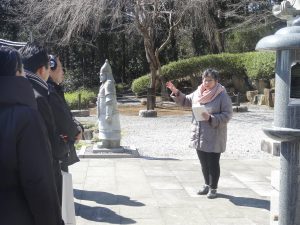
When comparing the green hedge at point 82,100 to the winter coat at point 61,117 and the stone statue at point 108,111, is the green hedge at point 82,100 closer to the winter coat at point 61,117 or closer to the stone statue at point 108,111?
the stone statue at point 108,111

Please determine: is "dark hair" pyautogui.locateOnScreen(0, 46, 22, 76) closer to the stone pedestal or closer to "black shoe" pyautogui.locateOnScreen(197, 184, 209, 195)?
the stone pedestal

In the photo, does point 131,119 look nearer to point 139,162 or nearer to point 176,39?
point 139,162

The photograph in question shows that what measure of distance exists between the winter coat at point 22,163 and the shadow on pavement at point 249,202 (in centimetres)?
406

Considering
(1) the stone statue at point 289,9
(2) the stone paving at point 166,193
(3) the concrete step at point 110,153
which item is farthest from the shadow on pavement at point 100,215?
(3) the concrete step at point 110,153

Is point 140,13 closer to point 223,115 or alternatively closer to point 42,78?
point 223,115

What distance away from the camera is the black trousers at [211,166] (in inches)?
233

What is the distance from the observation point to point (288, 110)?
13.6ft

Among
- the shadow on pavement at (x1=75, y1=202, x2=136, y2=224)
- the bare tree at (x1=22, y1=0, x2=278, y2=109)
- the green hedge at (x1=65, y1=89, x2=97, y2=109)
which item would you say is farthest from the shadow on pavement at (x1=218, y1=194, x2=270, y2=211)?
the green hedge at (x1=65, y1=89, x2=97, y2=109)

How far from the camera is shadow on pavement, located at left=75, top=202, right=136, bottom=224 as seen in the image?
17.2 feet

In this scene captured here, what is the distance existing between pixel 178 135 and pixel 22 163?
33.2ft

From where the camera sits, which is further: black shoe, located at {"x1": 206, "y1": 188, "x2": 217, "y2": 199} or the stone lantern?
black shoe, located at {"x1": 206, "y1": 188, "x2": 217, "y2": 199}

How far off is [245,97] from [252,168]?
46.0 feet

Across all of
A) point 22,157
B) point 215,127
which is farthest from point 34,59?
point 215,127

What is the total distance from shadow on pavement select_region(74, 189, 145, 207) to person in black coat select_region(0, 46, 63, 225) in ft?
12.2
